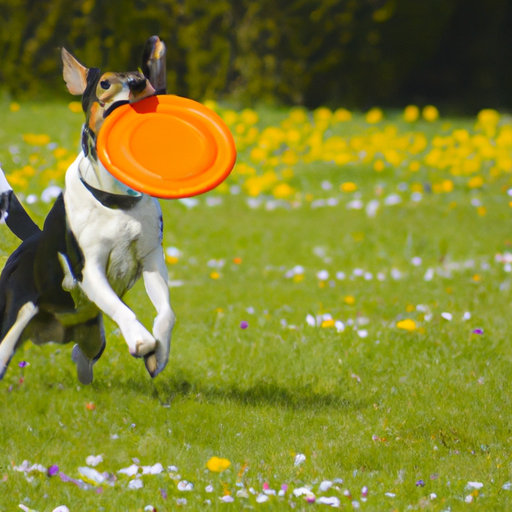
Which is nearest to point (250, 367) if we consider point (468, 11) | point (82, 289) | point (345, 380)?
point (345, 380)

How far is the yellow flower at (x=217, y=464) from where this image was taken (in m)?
3.06

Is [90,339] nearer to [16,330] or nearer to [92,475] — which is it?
[16,330]

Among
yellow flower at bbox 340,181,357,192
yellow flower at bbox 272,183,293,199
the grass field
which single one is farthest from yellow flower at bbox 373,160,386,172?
yellow flower at bbox 272,183,293,199

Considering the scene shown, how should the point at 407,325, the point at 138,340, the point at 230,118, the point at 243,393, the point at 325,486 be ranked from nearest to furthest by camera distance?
the point at 138,340 < the point at 325,486 < the point at 243,393 < the point at 407,325 < the point at 230,118

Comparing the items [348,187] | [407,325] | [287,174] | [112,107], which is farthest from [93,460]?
[287,174]

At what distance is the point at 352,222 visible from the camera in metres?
7.41

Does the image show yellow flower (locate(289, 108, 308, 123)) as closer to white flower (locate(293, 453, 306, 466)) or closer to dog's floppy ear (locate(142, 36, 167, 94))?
white flower (locate(293, 453, 306, 466))

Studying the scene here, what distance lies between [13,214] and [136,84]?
771mm

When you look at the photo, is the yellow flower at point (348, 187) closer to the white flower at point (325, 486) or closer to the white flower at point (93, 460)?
the white flower at point (93, 460)

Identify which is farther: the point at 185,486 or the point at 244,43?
the point at 244,43

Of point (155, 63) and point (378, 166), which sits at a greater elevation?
point (155, 63)

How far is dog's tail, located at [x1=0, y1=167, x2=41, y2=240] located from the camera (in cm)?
304

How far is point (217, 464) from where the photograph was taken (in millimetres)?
3068

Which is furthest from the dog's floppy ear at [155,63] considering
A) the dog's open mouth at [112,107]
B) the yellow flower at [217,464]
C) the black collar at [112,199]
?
the yellow flower at [217,464]
